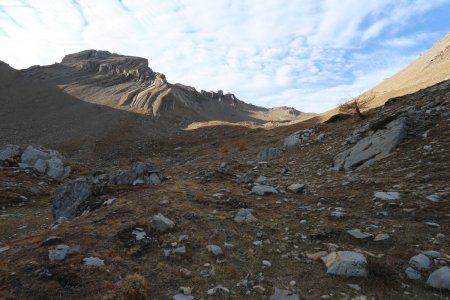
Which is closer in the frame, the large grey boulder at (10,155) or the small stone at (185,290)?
the small stone at (185,290)

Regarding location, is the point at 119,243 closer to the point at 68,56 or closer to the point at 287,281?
the point at 287,281

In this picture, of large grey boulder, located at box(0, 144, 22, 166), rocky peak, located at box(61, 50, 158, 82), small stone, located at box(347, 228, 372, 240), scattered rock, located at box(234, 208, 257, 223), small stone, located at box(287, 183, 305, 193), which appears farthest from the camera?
rocky peak, located at box(61, 50, 158, 82)

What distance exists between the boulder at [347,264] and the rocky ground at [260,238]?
2 centimetres

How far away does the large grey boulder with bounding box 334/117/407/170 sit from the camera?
617 inches

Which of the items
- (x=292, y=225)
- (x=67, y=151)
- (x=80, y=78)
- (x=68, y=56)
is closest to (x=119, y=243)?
(x=292, y=225)

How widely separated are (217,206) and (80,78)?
99993mm

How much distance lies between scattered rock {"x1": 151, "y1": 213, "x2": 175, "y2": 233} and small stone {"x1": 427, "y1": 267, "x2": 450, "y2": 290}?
6.33 meters

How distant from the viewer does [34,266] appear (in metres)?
7.53

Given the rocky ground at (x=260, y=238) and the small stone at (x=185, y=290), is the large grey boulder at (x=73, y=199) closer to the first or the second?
the rocky ground at (x=260, y=238)

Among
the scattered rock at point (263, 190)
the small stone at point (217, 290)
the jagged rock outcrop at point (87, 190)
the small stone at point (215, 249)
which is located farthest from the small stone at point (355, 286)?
the jagged rock outcrop at point (87, 190)

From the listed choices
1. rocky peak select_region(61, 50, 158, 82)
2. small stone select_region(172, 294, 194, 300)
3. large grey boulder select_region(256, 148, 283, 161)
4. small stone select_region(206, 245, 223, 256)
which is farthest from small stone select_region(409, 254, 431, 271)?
rocky peak select_region(61, 50, 158, 82)

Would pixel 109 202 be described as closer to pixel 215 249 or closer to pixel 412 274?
pixel 215 249

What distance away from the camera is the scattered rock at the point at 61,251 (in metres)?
7.92

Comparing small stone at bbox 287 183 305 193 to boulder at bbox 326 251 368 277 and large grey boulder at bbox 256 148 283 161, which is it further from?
large grey boulder at bbox 256 148 283 161
